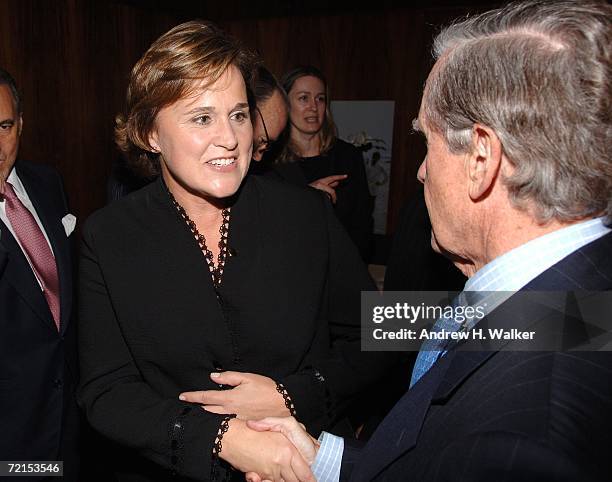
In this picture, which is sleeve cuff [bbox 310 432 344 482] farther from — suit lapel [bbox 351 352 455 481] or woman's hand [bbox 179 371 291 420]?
suit lapel [bbox 351 352 455 481]

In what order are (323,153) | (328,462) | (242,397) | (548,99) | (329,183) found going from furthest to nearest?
(323,153)
(329,183)
(242,397)
(328,462)
(548,99)

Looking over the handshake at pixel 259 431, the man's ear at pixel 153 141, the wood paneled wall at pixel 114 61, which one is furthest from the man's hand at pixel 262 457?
the wood paneled wall at pixel 114 61

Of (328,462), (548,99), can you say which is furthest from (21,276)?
(548,99)

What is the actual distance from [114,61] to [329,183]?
2.42m

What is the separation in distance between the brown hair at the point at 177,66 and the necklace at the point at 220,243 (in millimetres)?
290

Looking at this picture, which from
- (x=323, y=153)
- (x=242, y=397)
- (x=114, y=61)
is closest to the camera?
(x=242, y=397)

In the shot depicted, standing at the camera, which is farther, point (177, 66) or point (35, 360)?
point (35, 360)

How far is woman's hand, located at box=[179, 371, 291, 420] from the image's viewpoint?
139 centimetres

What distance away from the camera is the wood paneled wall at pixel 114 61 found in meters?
3.67

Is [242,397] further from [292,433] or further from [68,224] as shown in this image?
[68,224]

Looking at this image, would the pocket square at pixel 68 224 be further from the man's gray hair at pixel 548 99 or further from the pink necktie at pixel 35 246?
the man's gray hair at pixel 548 99

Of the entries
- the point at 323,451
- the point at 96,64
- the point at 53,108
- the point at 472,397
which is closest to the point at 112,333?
the point at 323,451

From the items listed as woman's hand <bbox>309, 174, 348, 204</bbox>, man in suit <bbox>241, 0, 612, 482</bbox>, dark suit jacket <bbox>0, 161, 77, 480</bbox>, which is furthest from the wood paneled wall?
man in suit <bbox>241, 0, 612, 482</bbox>

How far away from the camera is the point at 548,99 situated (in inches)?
33.0
